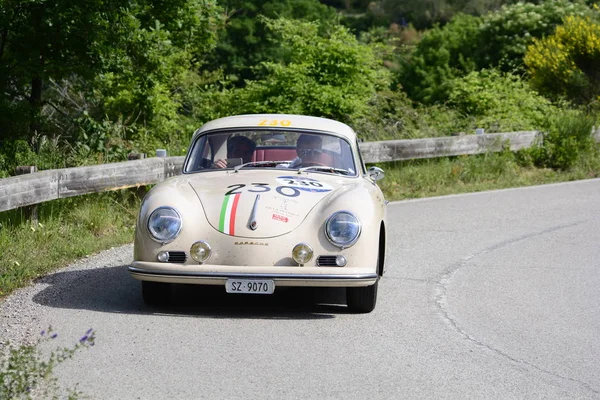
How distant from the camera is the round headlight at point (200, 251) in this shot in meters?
7.85

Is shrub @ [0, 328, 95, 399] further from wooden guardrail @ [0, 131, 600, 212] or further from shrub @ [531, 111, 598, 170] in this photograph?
shrub @ [531, 111, 598, 170]

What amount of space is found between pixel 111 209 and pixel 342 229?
522 cm

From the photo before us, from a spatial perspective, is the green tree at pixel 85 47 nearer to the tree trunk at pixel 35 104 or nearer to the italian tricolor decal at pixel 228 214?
the tree trunk at pixel 35 104

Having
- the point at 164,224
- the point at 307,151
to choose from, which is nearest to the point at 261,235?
the point at 164,224

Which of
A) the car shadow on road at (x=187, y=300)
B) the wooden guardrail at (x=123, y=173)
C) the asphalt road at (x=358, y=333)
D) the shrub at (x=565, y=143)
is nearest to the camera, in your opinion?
the asphalt road at (x=358, y=333)

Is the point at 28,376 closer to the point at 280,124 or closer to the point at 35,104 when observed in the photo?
the point at 280,124

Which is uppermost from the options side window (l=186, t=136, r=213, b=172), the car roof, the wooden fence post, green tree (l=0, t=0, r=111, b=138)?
green tree (l=0, t=0, r=111, b=138)

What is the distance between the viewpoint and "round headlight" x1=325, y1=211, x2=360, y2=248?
311 inches

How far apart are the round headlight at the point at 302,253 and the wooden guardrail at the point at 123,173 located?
3.52 m

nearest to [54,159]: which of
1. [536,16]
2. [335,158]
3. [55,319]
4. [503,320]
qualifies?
[335,158]

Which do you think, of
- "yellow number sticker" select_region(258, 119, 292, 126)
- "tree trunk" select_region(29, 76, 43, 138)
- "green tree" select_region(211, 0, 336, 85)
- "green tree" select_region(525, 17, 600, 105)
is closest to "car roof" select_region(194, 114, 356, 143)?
"yellow number sticker" select_region(258, 119, 292, 126)

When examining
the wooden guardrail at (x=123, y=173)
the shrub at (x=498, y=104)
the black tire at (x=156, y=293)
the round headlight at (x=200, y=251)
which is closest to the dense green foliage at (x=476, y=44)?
the shrub at (x=498, y=104)

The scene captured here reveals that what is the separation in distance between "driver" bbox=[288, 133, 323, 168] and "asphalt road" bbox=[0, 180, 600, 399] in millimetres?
1215

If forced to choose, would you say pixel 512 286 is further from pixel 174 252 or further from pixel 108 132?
pixel 108 132
